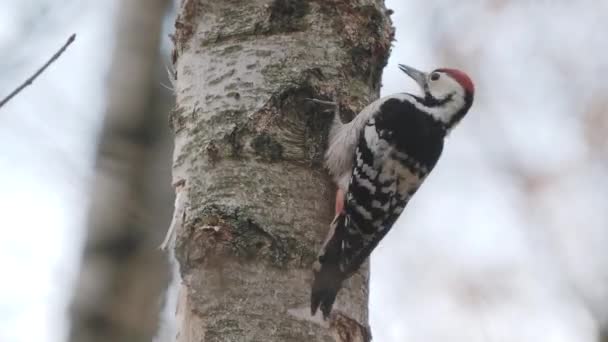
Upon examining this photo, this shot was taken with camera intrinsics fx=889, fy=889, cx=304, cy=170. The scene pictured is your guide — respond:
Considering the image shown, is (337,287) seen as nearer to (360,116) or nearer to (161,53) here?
(360,116)

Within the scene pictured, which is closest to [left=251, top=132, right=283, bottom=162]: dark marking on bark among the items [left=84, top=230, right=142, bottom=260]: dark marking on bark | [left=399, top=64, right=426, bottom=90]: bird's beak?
[left=84, top=230, right=142, bottom=260]: dark marking on bark

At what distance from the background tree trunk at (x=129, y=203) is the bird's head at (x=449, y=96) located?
10.5 feet

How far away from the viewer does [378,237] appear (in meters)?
3.45

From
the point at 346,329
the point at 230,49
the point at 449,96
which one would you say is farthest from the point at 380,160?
the point at 346,329

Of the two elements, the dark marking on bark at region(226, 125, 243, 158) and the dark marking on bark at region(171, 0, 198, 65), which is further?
the dark marking on bark at region(171, 0, 198, 65)

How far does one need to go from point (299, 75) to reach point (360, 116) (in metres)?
0.51

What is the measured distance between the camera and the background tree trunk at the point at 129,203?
0.89 meters

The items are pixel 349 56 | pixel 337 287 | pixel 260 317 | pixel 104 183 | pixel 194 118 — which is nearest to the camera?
pixel 104 183

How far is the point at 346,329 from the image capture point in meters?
2.50

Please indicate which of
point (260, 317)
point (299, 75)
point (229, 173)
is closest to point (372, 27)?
point (299, 75)

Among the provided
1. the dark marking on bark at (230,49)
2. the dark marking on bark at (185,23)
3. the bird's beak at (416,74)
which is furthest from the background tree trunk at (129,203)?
the bird's beak at (416,74)

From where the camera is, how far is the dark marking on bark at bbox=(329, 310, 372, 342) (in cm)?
244

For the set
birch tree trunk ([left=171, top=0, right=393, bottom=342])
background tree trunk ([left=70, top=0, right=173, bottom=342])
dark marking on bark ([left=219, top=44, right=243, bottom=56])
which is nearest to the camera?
background tree trunk ([left=70, top=0, right=173, bottom=342])

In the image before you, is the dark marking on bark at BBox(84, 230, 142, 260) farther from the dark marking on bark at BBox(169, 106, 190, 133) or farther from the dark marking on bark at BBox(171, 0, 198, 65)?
the dark marking on bark at BBox(171, 0, 198, 65)
